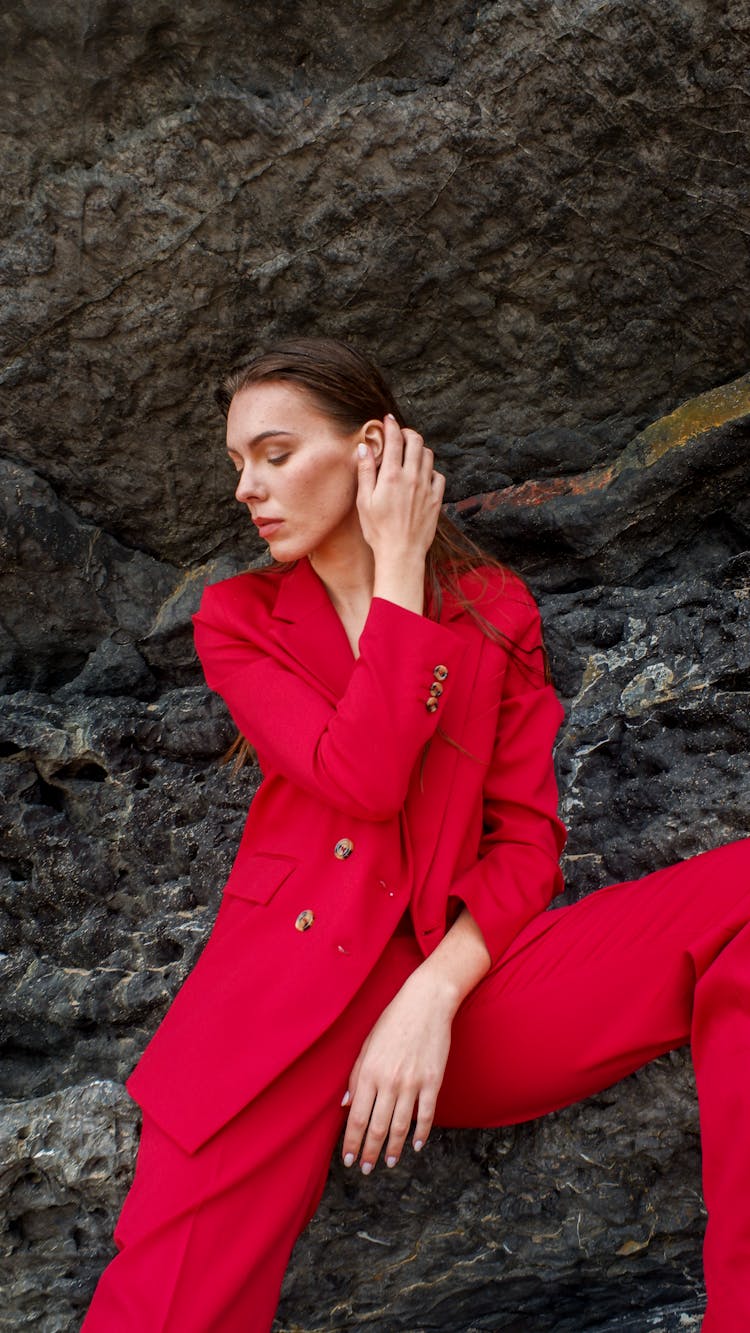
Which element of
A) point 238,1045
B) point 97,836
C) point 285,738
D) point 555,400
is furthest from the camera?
point 555,400

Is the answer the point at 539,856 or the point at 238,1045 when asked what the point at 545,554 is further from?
the point at 238,1045

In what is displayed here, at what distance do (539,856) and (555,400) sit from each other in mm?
1541

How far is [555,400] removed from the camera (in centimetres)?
320

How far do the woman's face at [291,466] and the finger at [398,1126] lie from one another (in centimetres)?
111

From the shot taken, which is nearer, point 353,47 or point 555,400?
point 353,47

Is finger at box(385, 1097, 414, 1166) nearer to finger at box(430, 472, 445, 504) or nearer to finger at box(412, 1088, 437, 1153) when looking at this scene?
finger at box(412, 1088, 437, 1153)

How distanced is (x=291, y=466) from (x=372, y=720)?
0.62m

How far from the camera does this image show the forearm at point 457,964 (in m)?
2.04

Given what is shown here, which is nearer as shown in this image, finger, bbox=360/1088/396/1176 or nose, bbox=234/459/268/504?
finger, bbox=360/1088/396/1176

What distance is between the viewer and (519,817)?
2256 millimetres

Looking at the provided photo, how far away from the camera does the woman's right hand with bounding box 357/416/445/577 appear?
2197 mm

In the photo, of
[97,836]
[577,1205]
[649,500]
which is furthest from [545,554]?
[577,1205]

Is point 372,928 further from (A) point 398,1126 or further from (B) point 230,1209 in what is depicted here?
(B) point 230,1209

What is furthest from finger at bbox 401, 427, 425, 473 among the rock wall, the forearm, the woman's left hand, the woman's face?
the woman's left hand
